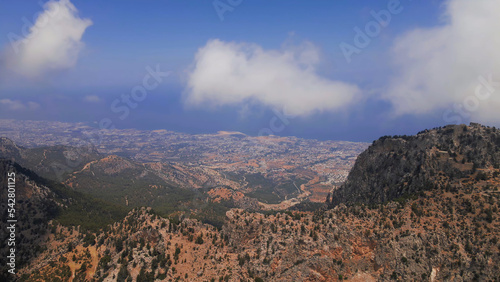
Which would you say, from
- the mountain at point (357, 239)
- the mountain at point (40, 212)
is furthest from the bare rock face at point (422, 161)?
the mountain at point (40, 212)

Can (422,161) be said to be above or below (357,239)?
above

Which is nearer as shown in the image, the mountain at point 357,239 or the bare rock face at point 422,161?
the mountain at point 357,239

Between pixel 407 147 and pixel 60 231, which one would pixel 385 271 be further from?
pixel 60 231

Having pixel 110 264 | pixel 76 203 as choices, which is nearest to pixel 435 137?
pixel 110 264

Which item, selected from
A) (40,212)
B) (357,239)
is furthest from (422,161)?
(40,212)

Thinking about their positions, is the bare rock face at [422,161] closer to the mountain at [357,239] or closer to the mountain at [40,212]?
the mountain at [357,239]

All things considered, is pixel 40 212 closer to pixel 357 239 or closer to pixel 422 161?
pixel 357 239

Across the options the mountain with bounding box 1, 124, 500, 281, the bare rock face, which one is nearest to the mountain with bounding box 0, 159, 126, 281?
the mountain with bounding box 1, 124, 500, 281

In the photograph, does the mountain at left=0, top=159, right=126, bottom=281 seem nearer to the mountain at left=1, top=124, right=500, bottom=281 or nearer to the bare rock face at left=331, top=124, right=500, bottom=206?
the mountain at left=1, top=124, right=500, bottom=281
